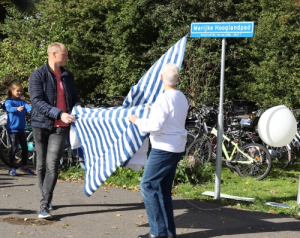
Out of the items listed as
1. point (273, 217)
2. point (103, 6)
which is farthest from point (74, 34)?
point (273, 217)

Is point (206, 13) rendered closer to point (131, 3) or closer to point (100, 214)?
point (131, 3)

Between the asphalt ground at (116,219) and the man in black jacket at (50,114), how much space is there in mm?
383

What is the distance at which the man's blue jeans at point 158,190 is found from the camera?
4906 millimetres

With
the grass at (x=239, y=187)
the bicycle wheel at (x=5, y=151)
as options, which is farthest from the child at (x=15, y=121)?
the grass at (x=239, y=187)

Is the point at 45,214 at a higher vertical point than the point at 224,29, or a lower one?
lower

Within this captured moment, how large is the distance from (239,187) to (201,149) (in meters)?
1.67

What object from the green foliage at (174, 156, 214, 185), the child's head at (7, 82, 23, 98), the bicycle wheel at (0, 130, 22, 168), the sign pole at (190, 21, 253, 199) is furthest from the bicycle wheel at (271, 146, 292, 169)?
the child's head at (7, 82, 23, 98)

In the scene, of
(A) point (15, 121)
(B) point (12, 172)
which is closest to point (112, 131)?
(B) point (12, 172)

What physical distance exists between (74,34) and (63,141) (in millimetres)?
15461

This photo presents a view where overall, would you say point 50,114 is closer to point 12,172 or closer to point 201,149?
point 12,172

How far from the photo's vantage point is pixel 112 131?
5.82 metres

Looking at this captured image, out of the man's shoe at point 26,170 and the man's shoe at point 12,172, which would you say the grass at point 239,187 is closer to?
the man's shoe at point 26,170

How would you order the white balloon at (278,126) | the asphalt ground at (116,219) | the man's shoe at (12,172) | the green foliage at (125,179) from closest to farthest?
the asphalt ground at (116,219) < the white balloon at (278,126) < the green foliage at (125,179) < the man's shoe at (12,172)

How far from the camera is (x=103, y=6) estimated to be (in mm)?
22438
